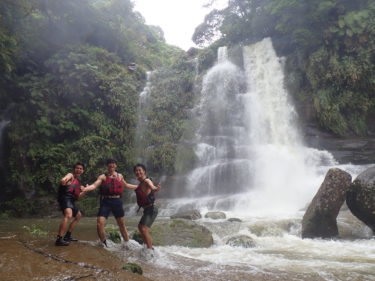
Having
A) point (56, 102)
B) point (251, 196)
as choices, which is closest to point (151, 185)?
point (251, 196)

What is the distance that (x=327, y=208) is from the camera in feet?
23.0

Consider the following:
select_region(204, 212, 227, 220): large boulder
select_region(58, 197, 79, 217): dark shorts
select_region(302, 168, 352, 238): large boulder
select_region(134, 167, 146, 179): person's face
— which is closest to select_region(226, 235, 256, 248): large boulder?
select_region(302, 168, 352, 238): large boulder

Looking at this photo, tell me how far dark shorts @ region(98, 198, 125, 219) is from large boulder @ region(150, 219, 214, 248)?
1.64 meters

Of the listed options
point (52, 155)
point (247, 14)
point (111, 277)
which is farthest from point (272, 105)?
point (111, 277)

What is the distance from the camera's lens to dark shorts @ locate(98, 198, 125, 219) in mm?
5219

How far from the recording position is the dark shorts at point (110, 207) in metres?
5.22

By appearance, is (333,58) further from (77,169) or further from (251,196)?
(77,169)

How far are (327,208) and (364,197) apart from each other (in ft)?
2.60

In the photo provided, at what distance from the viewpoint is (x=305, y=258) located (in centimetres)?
541

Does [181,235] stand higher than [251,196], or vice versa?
[251,196]

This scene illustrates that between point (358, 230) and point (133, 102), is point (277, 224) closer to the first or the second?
point (358, 230)

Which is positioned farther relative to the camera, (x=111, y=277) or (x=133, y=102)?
(x=133, y=102)

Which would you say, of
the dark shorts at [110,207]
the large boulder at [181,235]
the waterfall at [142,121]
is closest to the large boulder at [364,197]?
the large boulder at [181,235]

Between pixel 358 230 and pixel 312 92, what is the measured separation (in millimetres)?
10630
